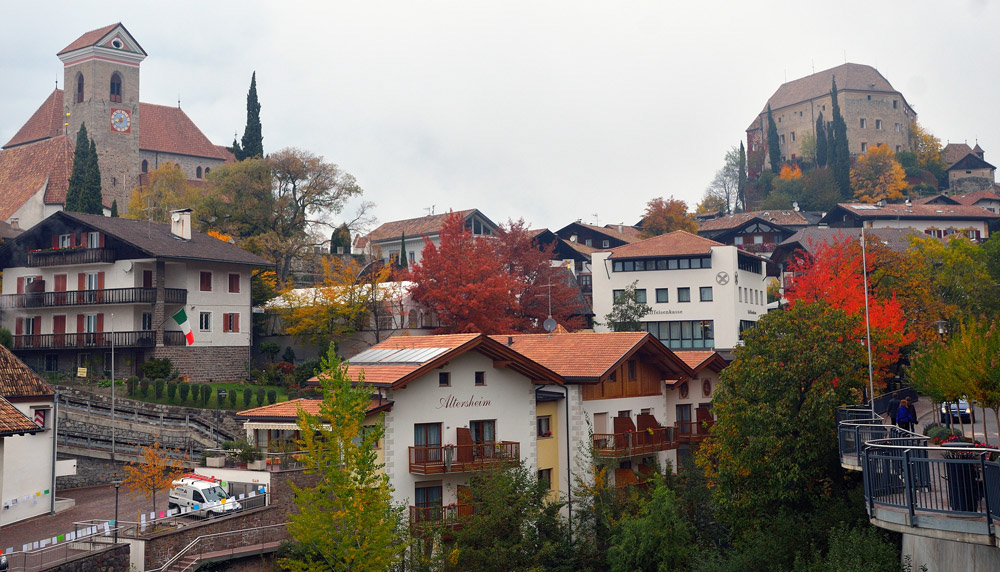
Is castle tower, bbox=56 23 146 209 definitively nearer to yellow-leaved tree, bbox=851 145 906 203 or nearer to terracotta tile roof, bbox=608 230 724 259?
terracotta tile roof, bbox=608 230 724 259

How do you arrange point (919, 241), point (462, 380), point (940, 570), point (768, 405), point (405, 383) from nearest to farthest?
point (940, 570) → point (768, 405) → point (405, 383) → point (462, 380) → point (919, 241)

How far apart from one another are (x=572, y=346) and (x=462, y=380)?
26.7 feet

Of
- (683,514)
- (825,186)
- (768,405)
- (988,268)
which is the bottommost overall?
(683,514)

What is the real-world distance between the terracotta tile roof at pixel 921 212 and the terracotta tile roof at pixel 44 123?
88152 millimetres

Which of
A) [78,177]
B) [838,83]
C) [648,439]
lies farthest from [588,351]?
[838,83]

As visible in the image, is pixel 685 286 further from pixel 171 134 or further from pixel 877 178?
pixel 877 178

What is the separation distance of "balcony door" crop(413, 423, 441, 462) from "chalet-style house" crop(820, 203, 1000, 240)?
86.0m

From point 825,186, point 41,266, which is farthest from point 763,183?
point 41,266

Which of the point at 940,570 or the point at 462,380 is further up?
the point at 462,380

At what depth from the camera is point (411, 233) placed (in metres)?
99.1

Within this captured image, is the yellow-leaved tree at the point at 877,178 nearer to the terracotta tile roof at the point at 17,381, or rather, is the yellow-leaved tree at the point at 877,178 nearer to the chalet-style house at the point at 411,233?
the chalet-style house at the point at 411,233

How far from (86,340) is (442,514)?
32.9 meters

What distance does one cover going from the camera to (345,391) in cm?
2725

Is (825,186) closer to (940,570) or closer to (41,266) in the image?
(41,266)
